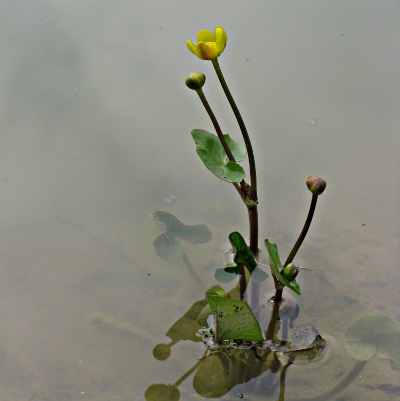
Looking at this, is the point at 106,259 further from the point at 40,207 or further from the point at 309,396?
the point at 309,396

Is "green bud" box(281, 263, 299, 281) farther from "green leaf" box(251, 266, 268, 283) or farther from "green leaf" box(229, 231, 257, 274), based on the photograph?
"green leaf" box(251, 266, 268, 283)

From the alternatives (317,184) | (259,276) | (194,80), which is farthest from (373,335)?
(194,80)

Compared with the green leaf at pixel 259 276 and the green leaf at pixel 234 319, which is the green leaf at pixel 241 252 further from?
the green leaf at pixel 234 319

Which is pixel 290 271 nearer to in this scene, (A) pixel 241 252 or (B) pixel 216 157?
(A) pixel 241 252

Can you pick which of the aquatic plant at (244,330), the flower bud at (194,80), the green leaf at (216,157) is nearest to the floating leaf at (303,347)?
the aquatic plant at (244,330)

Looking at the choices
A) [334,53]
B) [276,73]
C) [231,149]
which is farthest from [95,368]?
[334,53]

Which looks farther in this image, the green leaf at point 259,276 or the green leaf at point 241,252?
the green leaf at point 259,276
